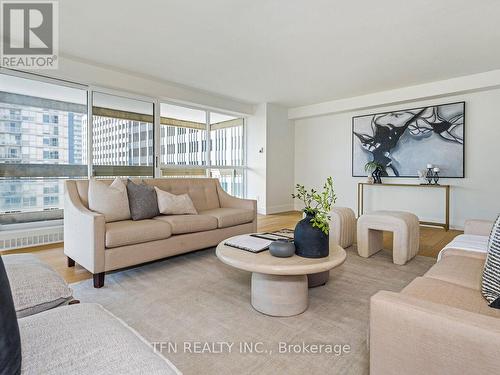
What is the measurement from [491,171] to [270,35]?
409 cm

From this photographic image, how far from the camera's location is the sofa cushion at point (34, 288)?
3.34 ft

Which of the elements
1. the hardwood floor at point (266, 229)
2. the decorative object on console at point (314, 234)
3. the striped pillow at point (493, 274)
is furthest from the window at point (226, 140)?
the striped pillow at point (493, 274)

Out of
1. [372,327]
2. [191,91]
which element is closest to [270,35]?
[191,91]

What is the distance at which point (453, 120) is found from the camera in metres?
4.62

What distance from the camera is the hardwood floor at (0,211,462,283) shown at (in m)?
2.54

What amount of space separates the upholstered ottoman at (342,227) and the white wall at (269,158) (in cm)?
293

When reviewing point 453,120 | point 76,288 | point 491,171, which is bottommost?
point 76,288

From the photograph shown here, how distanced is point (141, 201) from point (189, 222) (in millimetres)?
543

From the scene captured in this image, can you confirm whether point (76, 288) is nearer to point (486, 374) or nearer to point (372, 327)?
point (372, 327)

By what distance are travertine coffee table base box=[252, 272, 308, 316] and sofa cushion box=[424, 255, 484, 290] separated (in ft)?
2.42

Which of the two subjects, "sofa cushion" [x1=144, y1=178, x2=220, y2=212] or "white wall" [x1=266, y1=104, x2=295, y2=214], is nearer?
"sofa cushion" [x1=144, y1=178, x2=220, y2=212]

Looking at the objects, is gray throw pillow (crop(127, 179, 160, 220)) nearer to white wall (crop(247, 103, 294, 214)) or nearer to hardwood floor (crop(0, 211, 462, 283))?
hardwood floor (crop(0, 211, 462, 283))

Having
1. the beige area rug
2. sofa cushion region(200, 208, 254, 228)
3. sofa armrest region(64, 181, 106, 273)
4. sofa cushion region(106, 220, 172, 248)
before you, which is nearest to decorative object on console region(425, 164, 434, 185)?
the beige area rug

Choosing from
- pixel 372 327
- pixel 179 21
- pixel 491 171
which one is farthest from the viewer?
pixel 491 171
